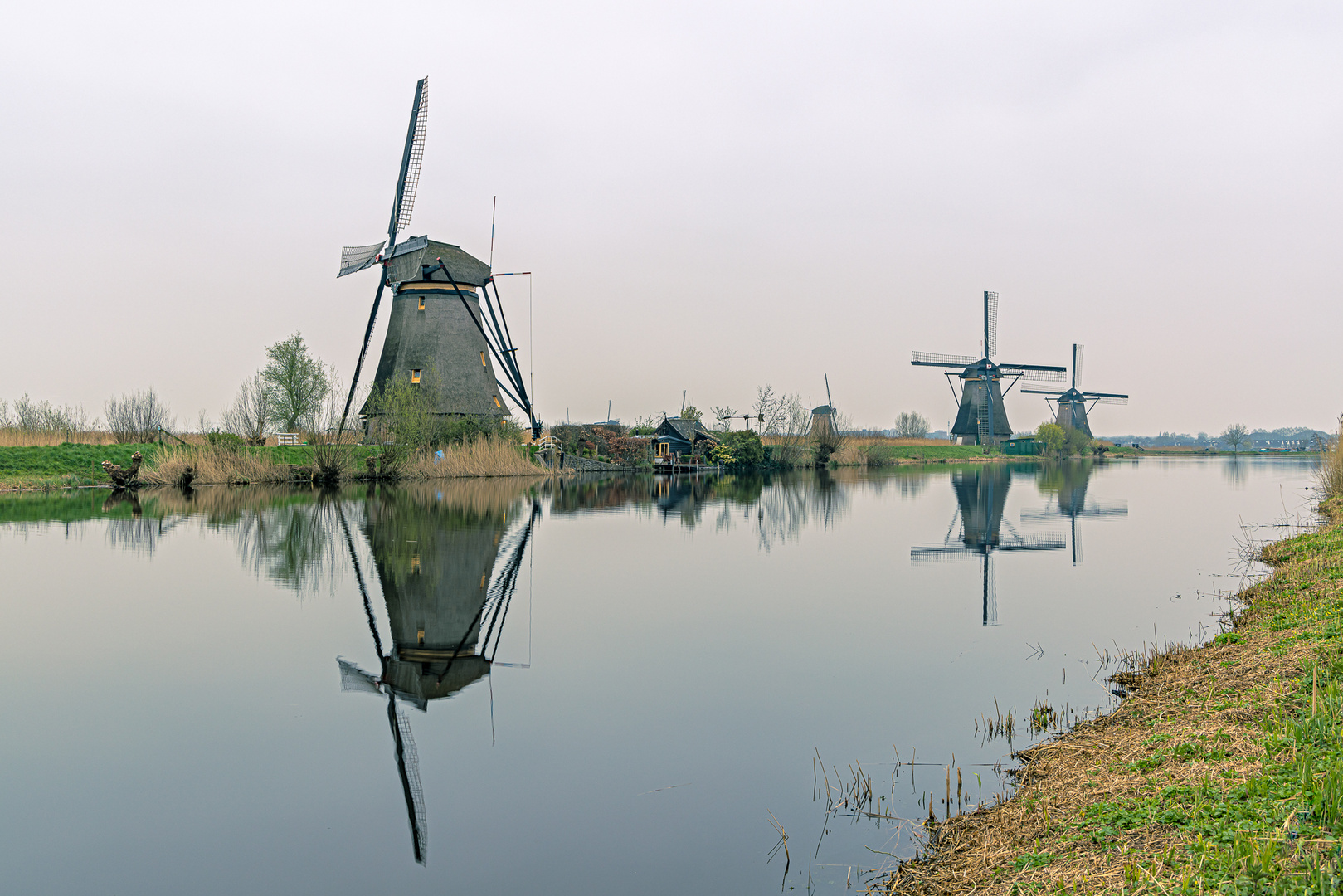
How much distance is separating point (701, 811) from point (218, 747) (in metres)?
2.84

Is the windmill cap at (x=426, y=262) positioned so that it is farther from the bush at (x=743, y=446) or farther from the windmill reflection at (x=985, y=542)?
the windmill reflection at (x=985, y=542)

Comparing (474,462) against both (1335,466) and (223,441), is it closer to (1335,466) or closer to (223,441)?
(223,441)

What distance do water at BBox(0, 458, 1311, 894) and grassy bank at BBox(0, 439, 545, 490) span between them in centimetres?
1234

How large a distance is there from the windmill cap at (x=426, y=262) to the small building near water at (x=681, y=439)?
57.8 ft

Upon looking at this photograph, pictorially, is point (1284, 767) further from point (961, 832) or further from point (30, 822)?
point (30, 822)

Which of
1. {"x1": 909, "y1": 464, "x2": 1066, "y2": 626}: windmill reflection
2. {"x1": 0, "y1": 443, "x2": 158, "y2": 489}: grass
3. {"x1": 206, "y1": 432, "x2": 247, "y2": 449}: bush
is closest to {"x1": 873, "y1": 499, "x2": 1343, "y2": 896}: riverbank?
{"x1": 909, "y1": 464, "x2": 1066, "y2": 626}: windmill reflection

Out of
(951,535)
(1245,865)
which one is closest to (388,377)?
(951,535)

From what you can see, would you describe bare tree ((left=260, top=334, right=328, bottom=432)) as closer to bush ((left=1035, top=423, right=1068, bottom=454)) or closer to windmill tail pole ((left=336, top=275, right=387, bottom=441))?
windmill tail pole ((left=336, top=275, right=387, bottom=441))

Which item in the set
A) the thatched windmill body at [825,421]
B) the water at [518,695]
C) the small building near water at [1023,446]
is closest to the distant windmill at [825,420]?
the thatched windmill body at [825,421]

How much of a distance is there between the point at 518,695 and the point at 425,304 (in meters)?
28.7

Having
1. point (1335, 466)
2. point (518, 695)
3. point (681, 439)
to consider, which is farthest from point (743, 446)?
point (518, 695)

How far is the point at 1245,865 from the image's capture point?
2.56m

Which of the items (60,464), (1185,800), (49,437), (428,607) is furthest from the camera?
(49,437)

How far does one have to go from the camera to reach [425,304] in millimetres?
31984
